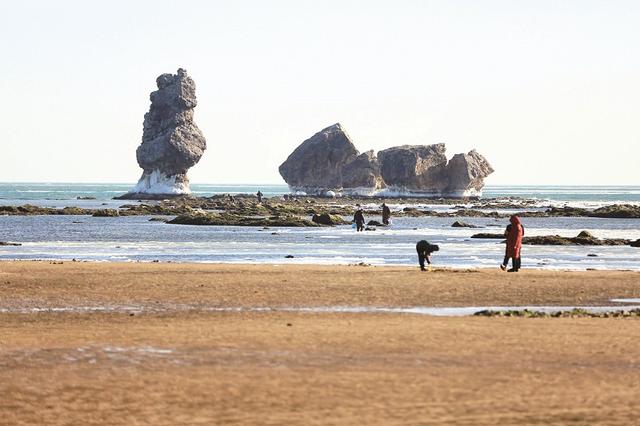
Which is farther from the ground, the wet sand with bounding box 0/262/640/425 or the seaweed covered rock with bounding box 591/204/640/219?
the wet sand with bounding box 0/262/640/425

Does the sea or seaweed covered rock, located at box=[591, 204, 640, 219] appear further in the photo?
seaweed covered rock, located at box=[591, 204, 640, 219]

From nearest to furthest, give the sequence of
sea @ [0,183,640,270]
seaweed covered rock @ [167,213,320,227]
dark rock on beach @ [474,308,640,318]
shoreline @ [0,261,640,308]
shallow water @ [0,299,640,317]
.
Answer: dark rock on beach @ [474,308,640,318]
shallow water @ [0,299,640,317]
shoreline @ [0,261,640,308]
sea @ [0,183,640,270]
seaweed covered rock @ [167,213,320,227]

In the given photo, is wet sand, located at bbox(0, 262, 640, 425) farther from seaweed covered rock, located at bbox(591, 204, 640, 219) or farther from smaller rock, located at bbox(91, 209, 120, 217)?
seaweed covered rock, located at bbox(591, 204, 640, 219)

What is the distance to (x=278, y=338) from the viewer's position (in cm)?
2072

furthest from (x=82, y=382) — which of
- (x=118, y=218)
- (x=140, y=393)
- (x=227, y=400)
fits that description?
(x=118, y=218)

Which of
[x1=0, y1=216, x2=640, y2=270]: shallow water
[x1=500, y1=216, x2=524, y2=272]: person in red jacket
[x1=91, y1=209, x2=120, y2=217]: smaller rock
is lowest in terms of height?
[x1=0, y1=216, x2=640, y2=270]: shallow water

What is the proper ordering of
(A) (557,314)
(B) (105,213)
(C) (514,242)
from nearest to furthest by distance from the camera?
1. (A) (557,314)
2. (C) (514,242)
3. (B) (105,213)

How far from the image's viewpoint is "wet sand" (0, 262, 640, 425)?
14570mm

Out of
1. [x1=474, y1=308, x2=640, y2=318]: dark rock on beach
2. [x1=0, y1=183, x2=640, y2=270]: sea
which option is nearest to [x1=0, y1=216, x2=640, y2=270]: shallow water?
[x1=0, y1=183, x2=640, y2=270]: sea

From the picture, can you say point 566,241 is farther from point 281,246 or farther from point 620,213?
point 620,213

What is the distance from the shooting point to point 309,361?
18.2 m

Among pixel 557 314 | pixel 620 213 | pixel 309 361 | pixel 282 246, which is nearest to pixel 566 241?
pixel 282 246

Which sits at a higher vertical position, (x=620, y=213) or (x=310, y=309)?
(x=310, y=309)

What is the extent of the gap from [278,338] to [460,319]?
5132 millimetres
